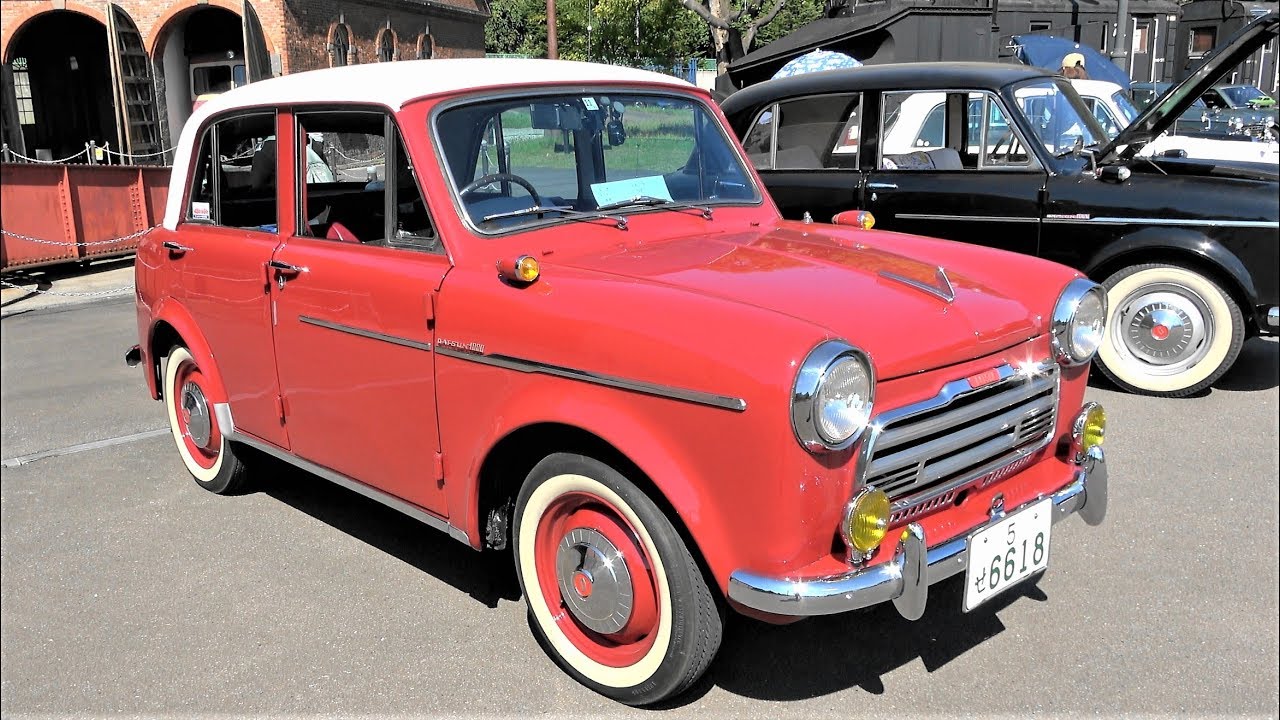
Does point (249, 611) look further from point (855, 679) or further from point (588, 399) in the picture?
point (855, 679)

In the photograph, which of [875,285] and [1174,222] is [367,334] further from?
[1174,222]

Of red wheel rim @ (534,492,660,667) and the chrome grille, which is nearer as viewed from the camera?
the chrome grille

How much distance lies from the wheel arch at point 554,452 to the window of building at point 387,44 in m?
26.8

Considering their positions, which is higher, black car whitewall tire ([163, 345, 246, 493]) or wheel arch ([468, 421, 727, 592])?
wheel arch ([468, 421, 727, 592])

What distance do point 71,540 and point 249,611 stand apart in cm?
119

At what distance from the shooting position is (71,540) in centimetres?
429

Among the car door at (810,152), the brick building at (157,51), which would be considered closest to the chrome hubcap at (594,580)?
the car door at (810,152)

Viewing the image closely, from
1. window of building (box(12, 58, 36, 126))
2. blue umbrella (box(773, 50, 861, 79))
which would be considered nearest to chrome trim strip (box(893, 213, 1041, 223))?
blue umbrella (box(773, 50, 861, 79))

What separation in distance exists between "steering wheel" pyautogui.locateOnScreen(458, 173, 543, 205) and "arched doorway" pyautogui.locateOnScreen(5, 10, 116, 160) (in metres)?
27.5

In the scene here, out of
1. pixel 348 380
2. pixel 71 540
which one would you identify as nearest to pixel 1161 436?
pixel 348 380

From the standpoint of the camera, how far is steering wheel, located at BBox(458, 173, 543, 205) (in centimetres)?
334

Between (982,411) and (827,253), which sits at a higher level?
(827,253)

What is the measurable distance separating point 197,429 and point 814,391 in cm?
337

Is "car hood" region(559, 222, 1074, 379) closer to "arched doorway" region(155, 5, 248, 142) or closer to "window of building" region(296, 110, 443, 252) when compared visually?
"window of building" region(296, 110, 443, 252)
